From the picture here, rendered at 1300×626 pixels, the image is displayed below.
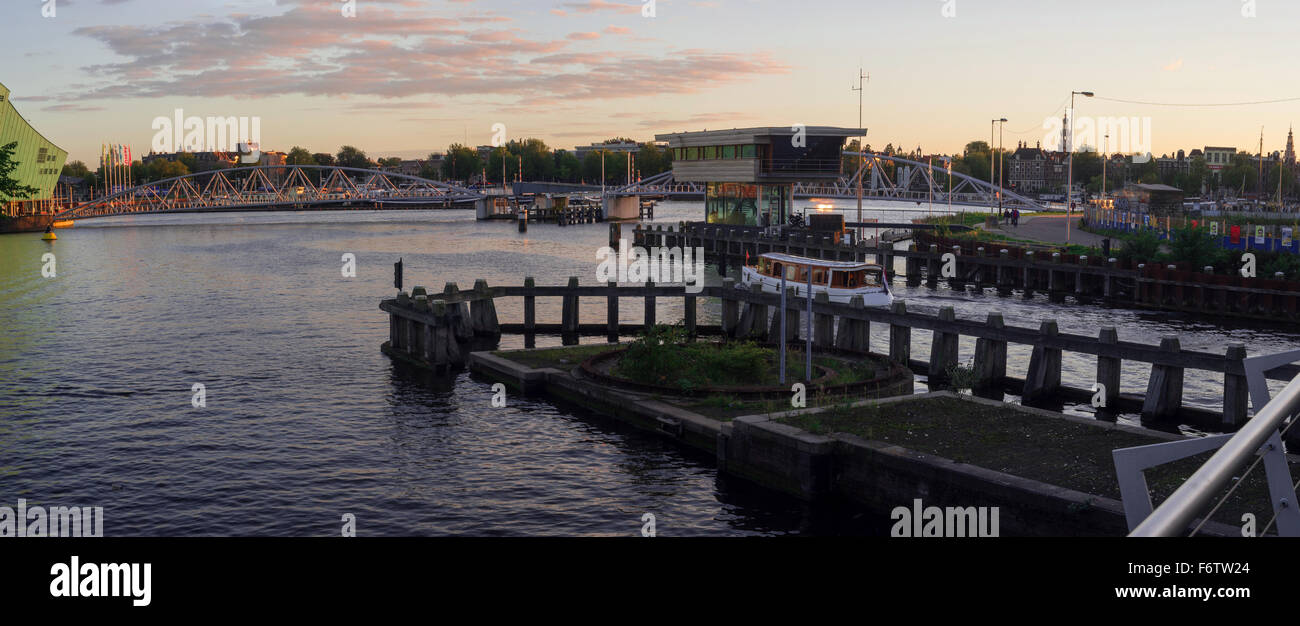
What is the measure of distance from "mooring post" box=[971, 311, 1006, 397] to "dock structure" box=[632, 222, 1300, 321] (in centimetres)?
2523

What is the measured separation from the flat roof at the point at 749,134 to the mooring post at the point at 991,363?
192 ft

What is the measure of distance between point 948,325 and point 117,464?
24.2m

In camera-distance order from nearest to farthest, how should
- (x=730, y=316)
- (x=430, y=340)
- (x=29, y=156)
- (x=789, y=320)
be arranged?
1. (x=430, y=340)
2. (x=789, y=320)
3. (x=730, y=316)
4. (x=29, y=156)

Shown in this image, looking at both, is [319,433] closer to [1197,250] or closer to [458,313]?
[458,313]

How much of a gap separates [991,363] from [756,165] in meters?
61.4

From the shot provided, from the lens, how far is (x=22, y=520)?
22234 mm

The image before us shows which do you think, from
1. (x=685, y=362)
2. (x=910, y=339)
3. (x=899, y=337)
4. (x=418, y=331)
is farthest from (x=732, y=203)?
(x=685, y=362)

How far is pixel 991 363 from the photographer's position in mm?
33938

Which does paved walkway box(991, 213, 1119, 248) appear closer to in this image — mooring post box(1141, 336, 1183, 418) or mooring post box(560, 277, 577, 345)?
mooring post box(560, 277, 577, 345)

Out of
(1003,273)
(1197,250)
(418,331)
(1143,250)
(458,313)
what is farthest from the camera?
(1003,273)

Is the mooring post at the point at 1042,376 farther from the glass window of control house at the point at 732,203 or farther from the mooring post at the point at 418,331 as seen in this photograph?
the glass window of control house at the point at 732,203

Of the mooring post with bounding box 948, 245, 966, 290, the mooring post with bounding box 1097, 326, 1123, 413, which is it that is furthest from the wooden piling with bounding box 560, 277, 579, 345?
the mooring post with bounding box 948, 245, 966, 290
